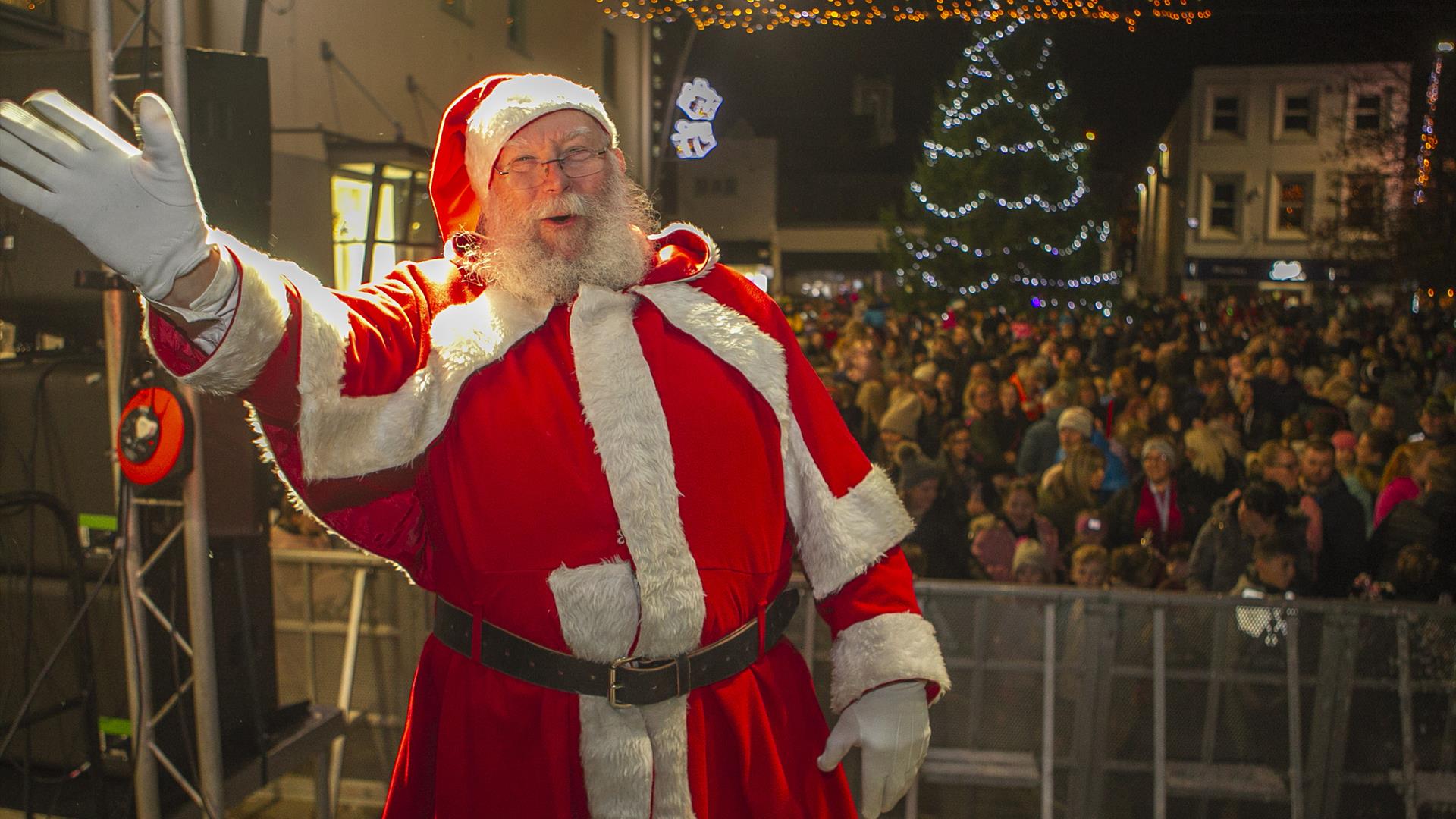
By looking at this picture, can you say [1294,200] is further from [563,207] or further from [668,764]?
[668,764]

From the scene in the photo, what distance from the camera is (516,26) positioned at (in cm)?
796

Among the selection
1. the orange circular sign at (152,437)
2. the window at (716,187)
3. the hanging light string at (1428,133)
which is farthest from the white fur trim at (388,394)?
the window at (716,187)

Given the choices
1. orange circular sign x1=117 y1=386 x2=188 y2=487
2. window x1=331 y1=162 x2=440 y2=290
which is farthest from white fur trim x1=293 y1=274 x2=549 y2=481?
window x1=331 y1=162 x2=440 y2=290

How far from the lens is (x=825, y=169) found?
2886 centimetres

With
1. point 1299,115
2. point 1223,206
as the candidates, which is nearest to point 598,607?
point 1299,115

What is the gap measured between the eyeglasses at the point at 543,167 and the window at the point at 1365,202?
15.0 metres

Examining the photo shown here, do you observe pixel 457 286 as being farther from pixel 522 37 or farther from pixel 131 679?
pixel 522 37

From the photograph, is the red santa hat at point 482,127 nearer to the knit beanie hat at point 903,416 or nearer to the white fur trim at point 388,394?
the white fur trim at point 388,394

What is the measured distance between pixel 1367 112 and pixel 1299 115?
5552 mm

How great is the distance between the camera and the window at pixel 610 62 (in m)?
8.44

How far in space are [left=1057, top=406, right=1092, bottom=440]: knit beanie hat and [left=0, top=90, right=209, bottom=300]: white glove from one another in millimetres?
5432

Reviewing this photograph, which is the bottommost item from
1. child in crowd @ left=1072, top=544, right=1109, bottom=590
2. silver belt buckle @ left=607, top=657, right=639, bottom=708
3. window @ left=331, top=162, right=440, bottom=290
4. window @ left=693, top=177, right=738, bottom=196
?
child in crowd @ left=1072, top=544, right=1109, bottom=590

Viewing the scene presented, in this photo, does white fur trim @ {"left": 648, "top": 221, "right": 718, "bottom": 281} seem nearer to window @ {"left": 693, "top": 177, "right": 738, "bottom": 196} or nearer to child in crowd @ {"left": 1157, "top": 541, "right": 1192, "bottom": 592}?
child in crowd @ {"left": 1157, "top": 541, "right": 1192, "bottom": 592}

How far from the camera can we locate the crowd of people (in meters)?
4.75
